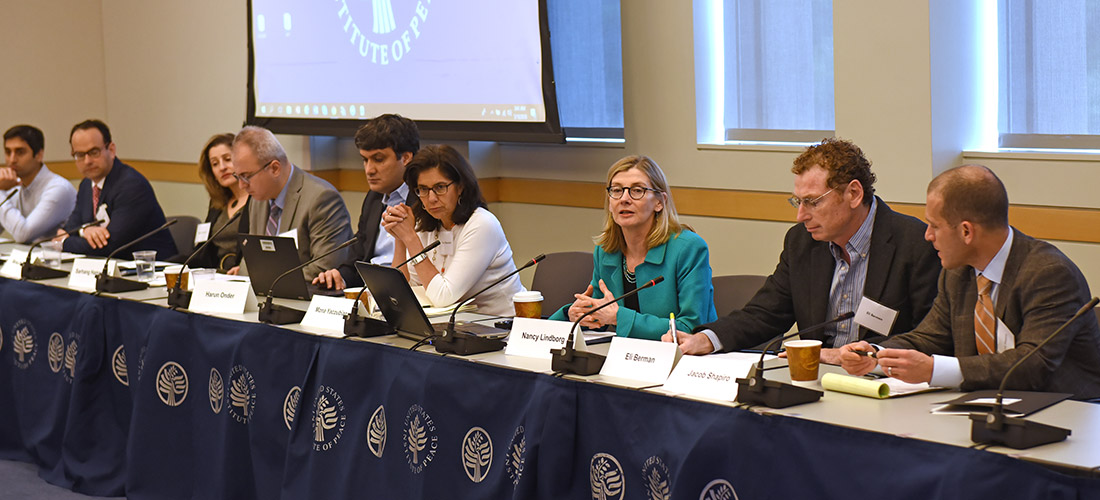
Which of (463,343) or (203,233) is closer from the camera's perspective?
(463,343)

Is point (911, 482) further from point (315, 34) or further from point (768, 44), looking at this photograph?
point (315, 34)

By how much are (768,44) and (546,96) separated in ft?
3.26

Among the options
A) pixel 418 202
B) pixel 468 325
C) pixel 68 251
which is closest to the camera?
pixel 468 325

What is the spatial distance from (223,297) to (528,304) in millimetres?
1110

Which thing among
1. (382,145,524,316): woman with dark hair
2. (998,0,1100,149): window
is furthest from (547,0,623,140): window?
(382,145,524,316): woman with dark hair

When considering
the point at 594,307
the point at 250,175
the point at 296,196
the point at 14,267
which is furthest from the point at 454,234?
the point at 14,267

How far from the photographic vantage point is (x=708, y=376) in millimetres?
2102

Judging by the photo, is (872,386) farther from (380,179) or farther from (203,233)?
(203,233)

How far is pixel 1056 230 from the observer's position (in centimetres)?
364

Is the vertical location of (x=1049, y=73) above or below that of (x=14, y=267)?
above

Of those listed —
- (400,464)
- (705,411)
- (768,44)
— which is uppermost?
(768,44)

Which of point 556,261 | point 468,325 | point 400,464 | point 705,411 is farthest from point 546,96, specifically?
point 705,411

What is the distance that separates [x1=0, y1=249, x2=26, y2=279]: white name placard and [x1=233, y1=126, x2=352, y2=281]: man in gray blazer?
917 millimetres

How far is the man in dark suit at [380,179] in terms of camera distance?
12.3 ft
